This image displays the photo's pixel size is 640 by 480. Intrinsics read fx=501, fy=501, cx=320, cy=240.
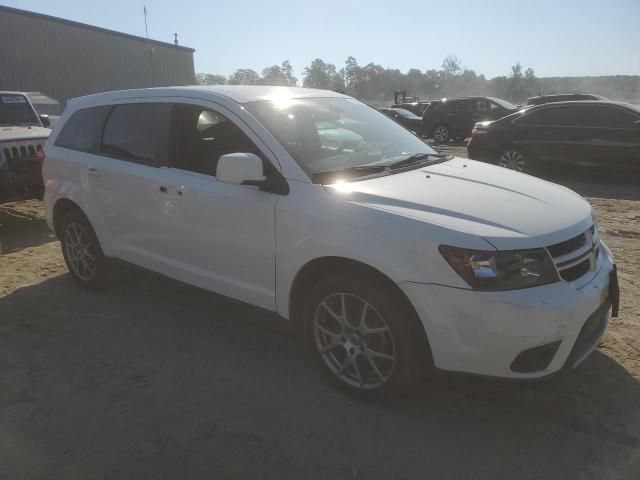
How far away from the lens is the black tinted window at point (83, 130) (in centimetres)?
432

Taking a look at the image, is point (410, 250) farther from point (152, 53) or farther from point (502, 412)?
point (152, 53)

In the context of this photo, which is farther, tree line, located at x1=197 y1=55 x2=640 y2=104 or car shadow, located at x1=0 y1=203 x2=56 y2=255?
tree line, located at x1=197 y1=55 x2=640 y2=104

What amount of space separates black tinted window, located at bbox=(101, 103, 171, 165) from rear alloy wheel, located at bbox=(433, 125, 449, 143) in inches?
655

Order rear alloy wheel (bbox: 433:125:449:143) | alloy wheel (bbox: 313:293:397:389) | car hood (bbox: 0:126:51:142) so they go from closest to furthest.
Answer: alloy wheel (bbox: 313:293:397:389) < car hood (bbox: 0:126:51:142) < rear alloy wheel (bbox: 433:125:449:143)

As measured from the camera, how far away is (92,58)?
2731 cm

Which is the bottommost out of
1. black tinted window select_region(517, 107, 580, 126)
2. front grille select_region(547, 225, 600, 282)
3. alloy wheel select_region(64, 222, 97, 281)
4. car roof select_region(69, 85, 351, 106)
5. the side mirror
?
alloy wheel select_region(64, 222, 97, 281)

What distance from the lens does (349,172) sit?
3037 millimetres

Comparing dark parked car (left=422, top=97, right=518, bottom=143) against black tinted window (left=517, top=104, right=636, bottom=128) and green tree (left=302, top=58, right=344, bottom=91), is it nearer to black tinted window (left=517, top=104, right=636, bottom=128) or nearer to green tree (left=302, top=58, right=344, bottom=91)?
black tinted window (left=517, top=104, right=636, bottom=128)

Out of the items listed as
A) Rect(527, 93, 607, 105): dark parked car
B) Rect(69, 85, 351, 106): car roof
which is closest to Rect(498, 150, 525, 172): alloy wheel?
Rect(69, 85, 351, 106): car roof

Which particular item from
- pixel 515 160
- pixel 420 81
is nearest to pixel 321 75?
pixel 420 81

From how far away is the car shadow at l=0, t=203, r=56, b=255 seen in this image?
6.46 m

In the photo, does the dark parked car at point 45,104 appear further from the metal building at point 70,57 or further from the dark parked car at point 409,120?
the dark parked car at point 409,120

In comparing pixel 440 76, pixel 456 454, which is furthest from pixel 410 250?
pixel 440 76

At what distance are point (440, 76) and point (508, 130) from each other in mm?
146877
